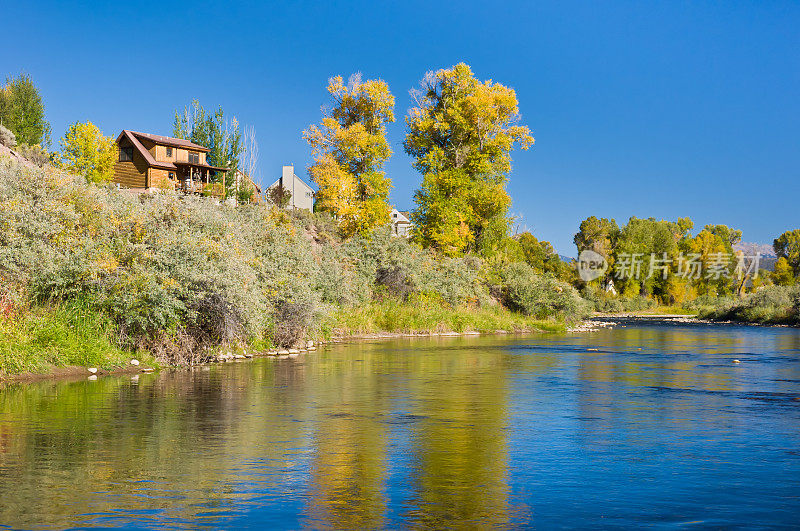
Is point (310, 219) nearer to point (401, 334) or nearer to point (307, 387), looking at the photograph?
point (401, 334)

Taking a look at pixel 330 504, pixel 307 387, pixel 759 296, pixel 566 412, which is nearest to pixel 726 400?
pixel 566 412

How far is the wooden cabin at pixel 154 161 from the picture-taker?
76.6 m

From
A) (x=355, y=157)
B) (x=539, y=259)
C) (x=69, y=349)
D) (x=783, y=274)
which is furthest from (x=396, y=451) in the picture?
(x=783, y=274)

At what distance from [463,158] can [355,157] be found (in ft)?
32.9

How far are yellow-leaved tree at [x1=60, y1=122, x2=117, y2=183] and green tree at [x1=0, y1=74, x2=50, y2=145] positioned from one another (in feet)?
31.5

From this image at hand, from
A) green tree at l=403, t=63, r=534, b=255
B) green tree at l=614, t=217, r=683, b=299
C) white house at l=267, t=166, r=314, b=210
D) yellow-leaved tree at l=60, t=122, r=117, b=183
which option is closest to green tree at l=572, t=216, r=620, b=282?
green tree at l=614, t=217, r=683, b=299

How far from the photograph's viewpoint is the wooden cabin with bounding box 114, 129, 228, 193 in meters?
76.6

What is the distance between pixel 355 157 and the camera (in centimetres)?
6462

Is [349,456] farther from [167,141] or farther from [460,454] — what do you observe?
[167,141]

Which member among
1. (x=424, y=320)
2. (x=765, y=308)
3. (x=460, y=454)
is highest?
(x=765, y=308)

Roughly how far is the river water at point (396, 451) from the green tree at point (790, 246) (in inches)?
5120

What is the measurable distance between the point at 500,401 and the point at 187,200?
16107mm

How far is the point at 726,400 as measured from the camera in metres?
19.2

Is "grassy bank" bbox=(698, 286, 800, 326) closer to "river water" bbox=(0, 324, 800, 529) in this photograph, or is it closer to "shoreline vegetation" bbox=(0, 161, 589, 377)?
"river water" bbox=(0, 324, 800, 529)
